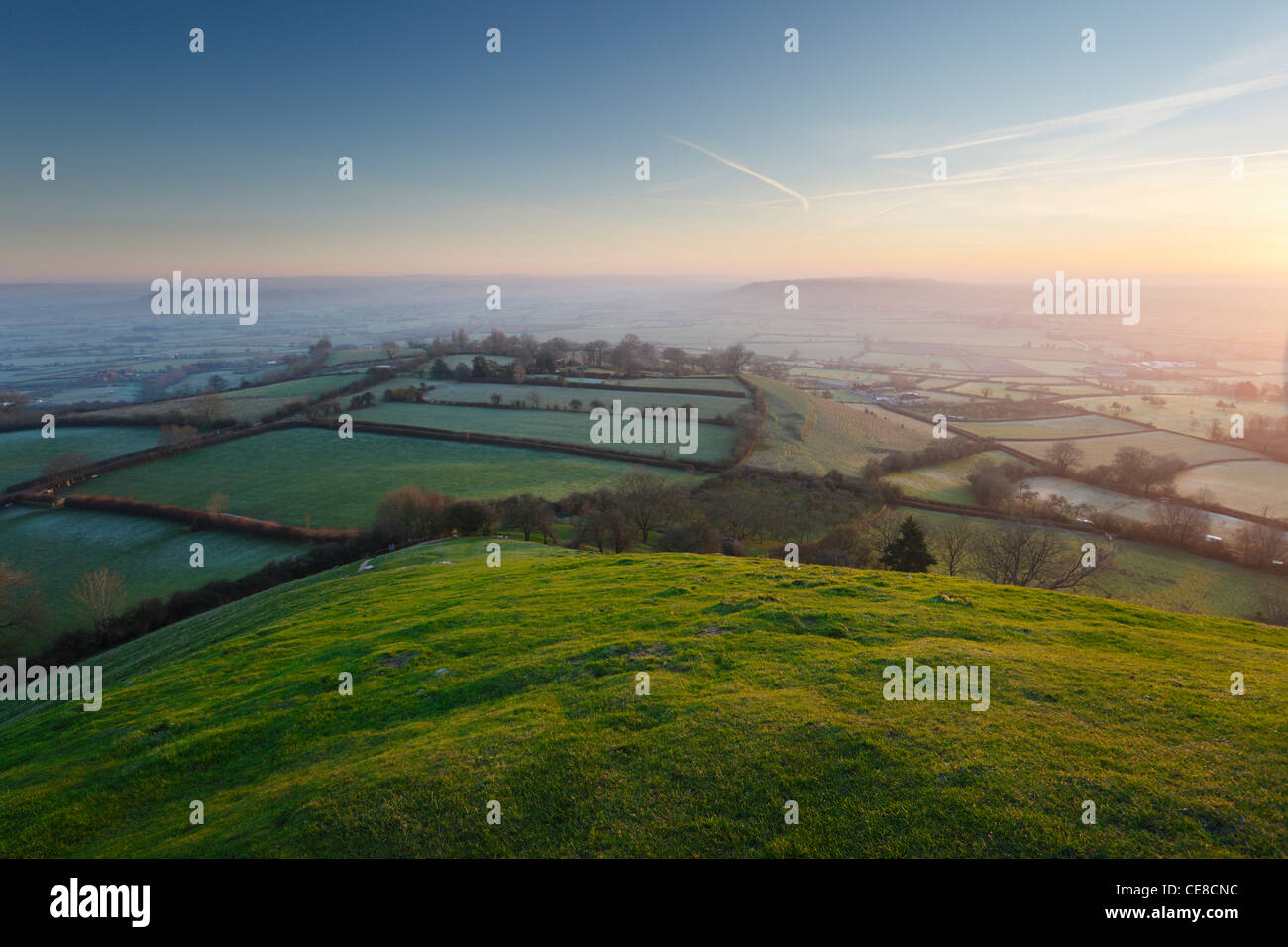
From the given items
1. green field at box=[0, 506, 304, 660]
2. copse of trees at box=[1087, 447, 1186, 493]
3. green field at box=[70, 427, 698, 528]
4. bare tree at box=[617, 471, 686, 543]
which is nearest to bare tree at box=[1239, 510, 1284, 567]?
copse of trees at box=[1087, 447, 1186, 493]

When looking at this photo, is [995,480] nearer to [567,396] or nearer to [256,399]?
[567,396]

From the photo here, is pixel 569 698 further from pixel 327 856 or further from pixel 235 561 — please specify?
pixel 235 561

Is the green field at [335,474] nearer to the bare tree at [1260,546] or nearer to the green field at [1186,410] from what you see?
the bare tree at [1260,546]

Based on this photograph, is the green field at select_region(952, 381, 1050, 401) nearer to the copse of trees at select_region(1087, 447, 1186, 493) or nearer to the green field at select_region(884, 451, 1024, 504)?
the green field at select_region(884, 451, 1024, 504)

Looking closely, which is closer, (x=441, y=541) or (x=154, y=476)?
(x=441, y=541)

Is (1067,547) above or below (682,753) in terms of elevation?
below
